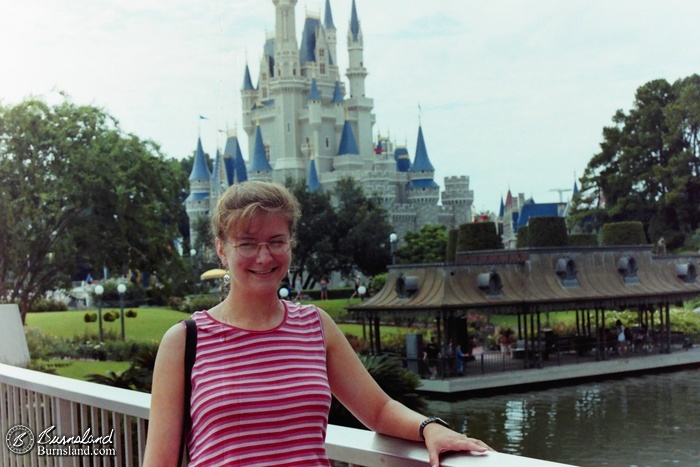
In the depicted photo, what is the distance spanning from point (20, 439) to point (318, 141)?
77.9m

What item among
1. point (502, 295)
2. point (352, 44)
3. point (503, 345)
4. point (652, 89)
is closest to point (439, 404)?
point (502, 295)

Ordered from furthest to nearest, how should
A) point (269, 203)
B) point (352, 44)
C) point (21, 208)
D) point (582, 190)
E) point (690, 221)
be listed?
1. point (352, 44)
2. point (582, 190)
3. point (690, 221)
4. point (21, 208)
5. point (269, 203)

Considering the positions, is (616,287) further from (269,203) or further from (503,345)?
(269,203)

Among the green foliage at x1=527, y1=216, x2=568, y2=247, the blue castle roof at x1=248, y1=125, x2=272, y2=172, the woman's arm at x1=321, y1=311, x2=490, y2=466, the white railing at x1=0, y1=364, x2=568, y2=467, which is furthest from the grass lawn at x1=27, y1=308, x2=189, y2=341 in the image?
the blue castle roof at x1=248, y1=125, x2=272, y2=172

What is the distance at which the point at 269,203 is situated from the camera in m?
2.35

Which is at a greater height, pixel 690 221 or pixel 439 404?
pixel 690 221

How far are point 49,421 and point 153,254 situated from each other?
2630cm

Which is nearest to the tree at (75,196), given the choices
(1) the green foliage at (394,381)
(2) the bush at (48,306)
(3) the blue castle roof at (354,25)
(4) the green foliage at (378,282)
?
(2) the bush at (48,306)

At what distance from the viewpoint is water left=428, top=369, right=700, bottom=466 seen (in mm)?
17953

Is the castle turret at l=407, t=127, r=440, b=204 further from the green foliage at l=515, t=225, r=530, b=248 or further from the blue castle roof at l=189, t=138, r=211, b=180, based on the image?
the green foliage at l=515, t=225, r=530, b=248

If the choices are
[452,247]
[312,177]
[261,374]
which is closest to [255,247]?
[261,374]

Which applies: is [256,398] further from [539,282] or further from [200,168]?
[200,168]

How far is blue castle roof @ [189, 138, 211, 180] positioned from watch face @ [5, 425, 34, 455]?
7880 cm

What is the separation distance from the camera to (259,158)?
259ft
